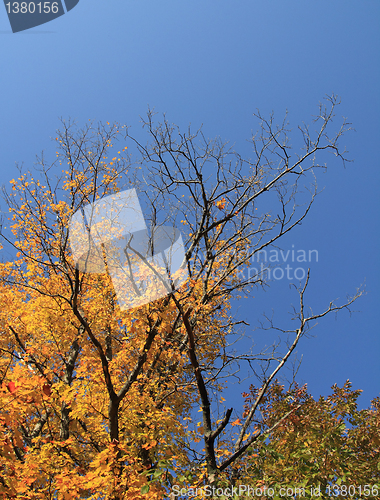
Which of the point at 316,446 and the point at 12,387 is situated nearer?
the point at 12,387

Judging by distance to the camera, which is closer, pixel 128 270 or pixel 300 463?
pixel 300 463

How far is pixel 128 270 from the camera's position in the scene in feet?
27.6

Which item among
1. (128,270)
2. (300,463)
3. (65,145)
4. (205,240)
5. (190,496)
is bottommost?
(190,496)

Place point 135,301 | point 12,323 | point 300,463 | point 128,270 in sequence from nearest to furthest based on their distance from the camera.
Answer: point 300,463
point 135,301
point 128,270
point 12,323

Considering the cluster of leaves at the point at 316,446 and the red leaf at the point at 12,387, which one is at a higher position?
the red leaf at the point at 12,387

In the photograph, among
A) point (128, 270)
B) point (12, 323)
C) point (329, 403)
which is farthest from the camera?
point (12, 323)

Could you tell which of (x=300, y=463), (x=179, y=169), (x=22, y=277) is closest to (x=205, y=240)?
(x=179, y=169)

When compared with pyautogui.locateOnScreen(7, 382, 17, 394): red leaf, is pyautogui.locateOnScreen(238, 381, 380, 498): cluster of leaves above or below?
below

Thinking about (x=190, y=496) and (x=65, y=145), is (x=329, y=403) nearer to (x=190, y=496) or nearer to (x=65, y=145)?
(x=190, y=496)

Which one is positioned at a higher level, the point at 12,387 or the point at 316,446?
the point at 12,387

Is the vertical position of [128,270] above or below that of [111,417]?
above

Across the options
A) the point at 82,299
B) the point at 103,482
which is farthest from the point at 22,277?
the point at 103,482

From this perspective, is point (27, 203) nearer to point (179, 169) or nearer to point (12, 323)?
point (179, 169)

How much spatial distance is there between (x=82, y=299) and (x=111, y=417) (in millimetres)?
6135
